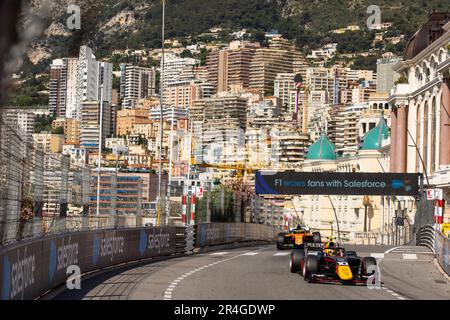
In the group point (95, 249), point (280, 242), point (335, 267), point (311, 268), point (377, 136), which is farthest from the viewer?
point (377, 136)

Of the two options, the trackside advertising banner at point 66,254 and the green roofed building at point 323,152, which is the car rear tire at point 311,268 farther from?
the green roofed building at point 323,152

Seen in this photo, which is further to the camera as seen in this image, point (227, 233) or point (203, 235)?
point (227, 233)

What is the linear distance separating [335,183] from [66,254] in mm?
63289

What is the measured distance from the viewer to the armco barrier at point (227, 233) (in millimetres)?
41094

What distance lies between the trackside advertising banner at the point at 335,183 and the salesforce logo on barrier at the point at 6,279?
222 ft

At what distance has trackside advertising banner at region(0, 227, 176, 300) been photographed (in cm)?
1376

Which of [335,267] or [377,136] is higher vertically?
[377,136]

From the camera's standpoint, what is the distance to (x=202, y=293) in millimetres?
17969

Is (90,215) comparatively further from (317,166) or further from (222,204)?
(317,166)

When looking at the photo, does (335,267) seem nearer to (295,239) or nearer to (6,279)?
(6,279)

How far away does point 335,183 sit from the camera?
82.8m

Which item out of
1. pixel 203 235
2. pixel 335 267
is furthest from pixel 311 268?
pixel 203 235

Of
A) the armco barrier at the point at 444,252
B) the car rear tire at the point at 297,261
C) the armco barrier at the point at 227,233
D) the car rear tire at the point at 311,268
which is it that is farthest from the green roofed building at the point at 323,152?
the car rear tire at the point at 311,268

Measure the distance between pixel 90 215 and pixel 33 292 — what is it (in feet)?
28.8
